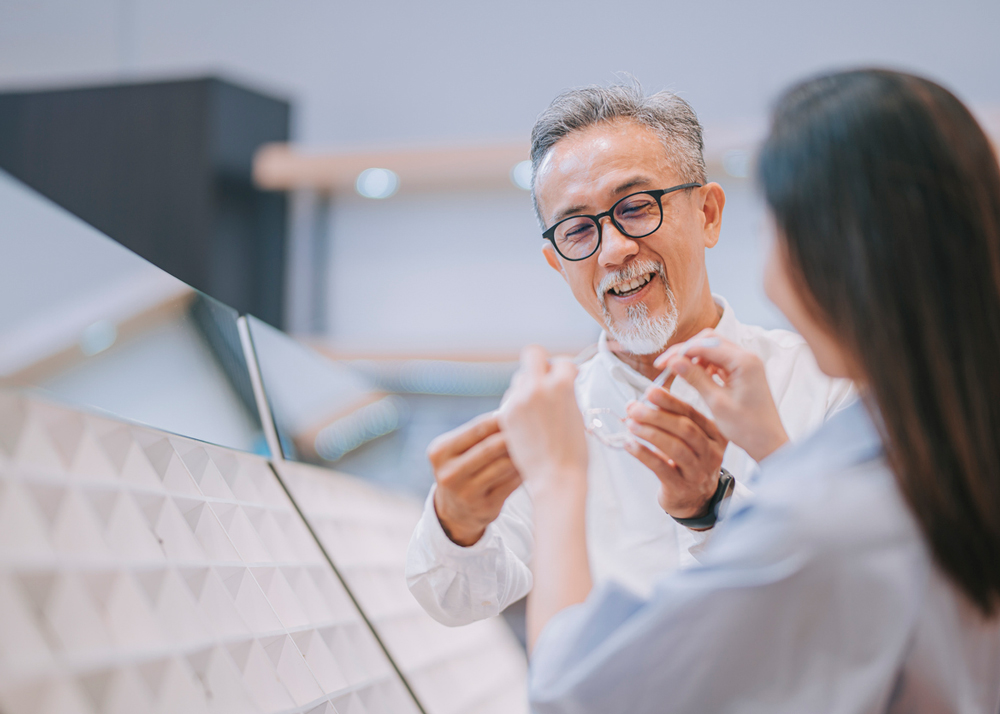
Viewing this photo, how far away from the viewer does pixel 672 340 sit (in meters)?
1.23

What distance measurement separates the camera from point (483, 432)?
2.46 feet

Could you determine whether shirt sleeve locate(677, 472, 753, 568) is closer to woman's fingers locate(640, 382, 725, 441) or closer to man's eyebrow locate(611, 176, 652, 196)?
woman's fingers locate(640, 382, 725, 441)

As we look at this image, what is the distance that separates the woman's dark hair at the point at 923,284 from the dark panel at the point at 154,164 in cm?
282

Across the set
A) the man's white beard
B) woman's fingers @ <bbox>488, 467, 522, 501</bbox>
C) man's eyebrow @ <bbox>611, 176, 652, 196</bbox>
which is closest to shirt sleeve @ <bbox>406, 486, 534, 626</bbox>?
woman's fingers @ <bbox>488, 467, 522, 501</bbox>

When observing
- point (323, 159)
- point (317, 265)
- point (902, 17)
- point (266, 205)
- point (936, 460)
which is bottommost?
point (317, 265)

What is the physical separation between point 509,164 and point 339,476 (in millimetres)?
2129

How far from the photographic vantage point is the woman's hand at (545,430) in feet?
2.27

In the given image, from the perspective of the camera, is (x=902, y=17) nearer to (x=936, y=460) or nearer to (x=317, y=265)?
(x=317, y=265)

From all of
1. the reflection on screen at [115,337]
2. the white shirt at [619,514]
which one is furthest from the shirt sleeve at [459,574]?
the reflection on screen at [115,337]

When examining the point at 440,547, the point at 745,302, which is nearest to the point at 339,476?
the point at 440,547

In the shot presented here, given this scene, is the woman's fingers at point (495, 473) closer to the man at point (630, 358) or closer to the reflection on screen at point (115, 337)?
the man at point (630, 358)

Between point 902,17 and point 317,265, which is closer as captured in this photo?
point 902,17

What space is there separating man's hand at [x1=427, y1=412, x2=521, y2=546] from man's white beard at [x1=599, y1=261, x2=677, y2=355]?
0.42 meters

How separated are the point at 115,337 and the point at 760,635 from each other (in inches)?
24.1
